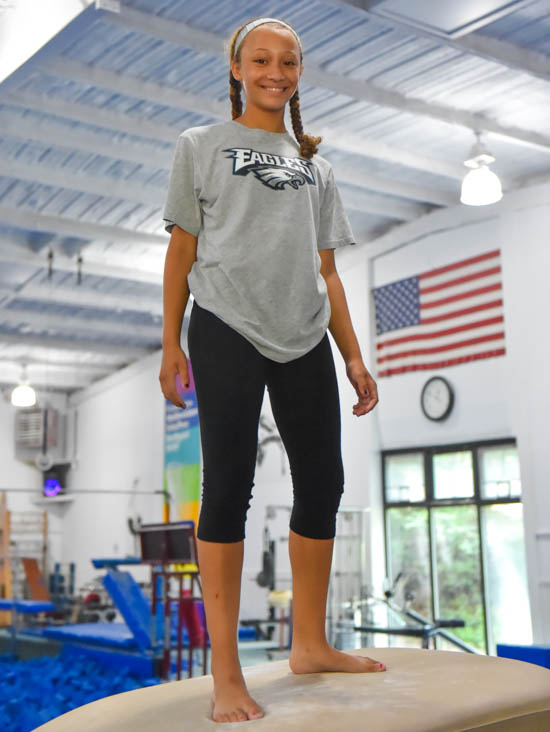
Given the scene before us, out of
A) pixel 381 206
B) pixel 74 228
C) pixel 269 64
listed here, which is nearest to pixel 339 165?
pixel 381 206

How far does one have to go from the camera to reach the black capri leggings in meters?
1.59

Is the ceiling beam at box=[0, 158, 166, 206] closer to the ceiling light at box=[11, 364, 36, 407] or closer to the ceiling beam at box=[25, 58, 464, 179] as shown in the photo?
the ceiling beam at box=[25, 58, 464, 179]

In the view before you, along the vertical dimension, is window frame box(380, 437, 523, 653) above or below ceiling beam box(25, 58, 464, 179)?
below

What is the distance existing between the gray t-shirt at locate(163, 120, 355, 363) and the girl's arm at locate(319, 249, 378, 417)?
3.5 inches

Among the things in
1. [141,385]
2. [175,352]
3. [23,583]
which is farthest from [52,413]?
[175,352]

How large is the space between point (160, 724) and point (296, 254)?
2.96ft

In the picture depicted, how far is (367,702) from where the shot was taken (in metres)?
1.40

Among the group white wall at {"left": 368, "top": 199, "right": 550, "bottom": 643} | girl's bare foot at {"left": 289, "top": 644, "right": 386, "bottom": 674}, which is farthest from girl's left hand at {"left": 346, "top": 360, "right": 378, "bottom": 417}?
white wall at {"left": 368, "top": 199, "right": 550, "bottom": 643}

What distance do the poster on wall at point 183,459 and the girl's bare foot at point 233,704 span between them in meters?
9.90

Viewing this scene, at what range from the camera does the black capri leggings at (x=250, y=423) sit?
159 centimetres

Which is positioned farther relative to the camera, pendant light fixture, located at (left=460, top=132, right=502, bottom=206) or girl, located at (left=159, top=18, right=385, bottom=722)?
pendant light fixture, located at (left=460, top=132, right=502, bottom=206)

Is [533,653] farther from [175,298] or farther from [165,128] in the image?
[165,128]

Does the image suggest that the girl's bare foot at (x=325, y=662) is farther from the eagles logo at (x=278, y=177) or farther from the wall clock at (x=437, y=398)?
the wall clock at (x=437, y=398)

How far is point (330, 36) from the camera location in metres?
5.50
